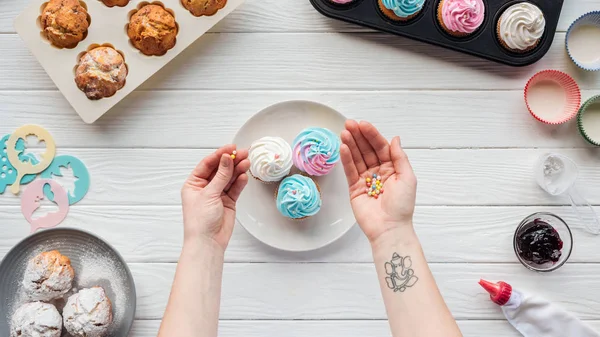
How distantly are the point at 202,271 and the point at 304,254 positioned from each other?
0.46 meters

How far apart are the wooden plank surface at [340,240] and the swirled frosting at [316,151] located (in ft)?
0.98

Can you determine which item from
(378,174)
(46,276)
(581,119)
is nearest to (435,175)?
(378,174)

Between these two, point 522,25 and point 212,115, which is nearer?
point 522,25

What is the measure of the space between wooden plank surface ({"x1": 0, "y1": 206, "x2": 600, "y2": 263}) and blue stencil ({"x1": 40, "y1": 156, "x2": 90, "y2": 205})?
2.3 inches

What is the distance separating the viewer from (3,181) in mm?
2002

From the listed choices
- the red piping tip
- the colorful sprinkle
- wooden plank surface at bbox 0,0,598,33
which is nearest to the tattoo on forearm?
the colorful sprinkle

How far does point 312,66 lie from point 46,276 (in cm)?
122

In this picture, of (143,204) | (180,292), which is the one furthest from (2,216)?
(180,292)

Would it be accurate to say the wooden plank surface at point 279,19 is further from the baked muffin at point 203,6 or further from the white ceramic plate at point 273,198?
the white ceramic plate at point 273,198

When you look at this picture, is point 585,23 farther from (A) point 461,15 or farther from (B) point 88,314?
(B) point 88,314

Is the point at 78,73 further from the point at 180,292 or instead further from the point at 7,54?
the point at 180,292

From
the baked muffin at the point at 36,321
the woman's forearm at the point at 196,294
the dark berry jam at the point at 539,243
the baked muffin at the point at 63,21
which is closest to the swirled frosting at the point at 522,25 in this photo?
the dark berry jam at the point at 539,243

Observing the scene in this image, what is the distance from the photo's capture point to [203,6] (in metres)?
1.90

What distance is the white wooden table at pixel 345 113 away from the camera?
2.00 m
